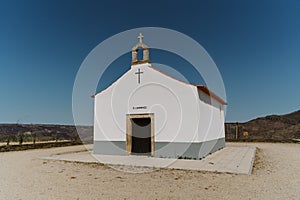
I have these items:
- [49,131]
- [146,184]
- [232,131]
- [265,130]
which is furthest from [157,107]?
[265,130]

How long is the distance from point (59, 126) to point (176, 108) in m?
25.9

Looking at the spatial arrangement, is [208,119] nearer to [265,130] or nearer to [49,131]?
[49,131]

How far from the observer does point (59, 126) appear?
107 feet

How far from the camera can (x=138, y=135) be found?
1315 cm

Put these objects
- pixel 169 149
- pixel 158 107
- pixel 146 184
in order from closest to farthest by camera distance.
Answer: pixel 146 184 < pixel 169 149 < pixel 158 107

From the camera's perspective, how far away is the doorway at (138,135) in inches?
483

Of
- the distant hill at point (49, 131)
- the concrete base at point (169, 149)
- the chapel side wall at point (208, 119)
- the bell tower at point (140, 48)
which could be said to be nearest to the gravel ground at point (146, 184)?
the concrete base at point (169, 149)

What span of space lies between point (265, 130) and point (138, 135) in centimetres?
2565

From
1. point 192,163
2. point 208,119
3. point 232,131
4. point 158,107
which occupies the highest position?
point 158,107

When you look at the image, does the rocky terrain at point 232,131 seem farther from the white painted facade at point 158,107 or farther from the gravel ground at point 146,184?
the gravel ground at point 146,184

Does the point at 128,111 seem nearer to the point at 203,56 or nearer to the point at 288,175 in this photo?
the point at 203,56

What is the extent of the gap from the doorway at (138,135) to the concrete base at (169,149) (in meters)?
0.47

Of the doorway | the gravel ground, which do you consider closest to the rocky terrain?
the doorway

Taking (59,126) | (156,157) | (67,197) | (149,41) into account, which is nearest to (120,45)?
(149,41)
